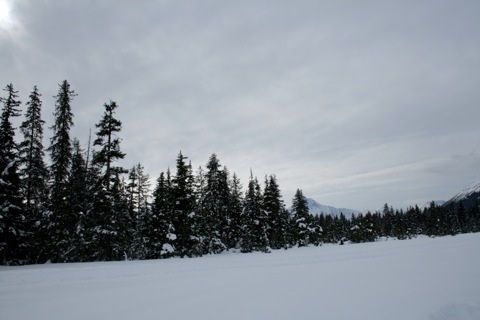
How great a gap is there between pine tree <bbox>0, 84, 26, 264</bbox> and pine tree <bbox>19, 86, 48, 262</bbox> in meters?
0.83

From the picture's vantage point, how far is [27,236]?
21.9m

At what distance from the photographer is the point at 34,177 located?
78.4 ft

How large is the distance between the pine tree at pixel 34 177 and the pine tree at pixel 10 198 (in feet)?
2.72

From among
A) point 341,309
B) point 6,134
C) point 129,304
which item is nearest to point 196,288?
point 129,304

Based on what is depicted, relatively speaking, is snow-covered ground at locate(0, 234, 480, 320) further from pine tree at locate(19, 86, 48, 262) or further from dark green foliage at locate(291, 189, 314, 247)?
dark green foliage at locate(291, 189, 314, 247)

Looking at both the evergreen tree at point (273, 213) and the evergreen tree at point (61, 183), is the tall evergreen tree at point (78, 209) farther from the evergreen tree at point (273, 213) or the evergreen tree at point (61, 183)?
the evergreen tree at point (273, 213)

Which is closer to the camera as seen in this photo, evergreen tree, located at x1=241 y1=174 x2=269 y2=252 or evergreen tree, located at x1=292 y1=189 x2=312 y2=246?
evergreen tree, located at x1=241 y1=174 x2=269 y2=252

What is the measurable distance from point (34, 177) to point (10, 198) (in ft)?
10.5

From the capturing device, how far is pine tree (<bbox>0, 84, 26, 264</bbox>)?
2033 cm

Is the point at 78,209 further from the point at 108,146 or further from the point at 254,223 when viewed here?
the point at 254,223

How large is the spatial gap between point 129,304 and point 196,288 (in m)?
2.58

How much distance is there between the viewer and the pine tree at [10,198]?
2033 centimetres

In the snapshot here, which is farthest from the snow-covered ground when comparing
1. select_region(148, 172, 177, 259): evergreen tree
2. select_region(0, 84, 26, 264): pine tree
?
select_region(148, 172, 177, 259): evergreen tree

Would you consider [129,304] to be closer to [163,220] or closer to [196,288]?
[196,288]
